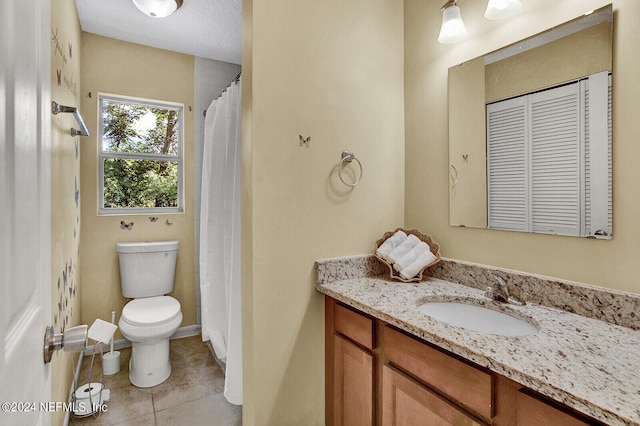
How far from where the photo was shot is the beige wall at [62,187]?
1400 mm

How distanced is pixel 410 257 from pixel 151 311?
1.79 meters

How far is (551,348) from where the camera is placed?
0.84m

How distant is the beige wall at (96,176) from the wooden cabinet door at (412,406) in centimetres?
224

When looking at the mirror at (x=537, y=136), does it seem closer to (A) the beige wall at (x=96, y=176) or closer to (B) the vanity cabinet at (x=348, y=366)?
(B) the vanity cabinet at (x=348, y=366)

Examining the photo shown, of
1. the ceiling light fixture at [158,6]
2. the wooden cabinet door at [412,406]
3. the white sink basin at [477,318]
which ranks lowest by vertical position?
the wooden cabinet door at [412,406]

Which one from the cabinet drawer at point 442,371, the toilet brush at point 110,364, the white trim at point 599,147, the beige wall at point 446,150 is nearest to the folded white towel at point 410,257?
the beige wall at point 446,150

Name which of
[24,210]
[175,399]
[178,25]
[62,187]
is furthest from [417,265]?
[178,25]

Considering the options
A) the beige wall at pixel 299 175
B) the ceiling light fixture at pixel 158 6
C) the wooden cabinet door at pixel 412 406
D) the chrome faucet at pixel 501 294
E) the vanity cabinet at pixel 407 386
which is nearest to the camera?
the vanity cabinet at pixel 407 386

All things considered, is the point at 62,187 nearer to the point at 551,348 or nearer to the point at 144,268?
the point at 144,268

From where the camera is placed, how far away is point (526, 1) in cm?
123

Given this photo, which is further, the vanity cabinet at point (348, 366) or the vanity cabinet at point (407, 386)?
the vanity cabinet at point (348, 366)

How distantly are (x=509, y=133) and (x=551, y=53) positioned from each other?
0.30 meters

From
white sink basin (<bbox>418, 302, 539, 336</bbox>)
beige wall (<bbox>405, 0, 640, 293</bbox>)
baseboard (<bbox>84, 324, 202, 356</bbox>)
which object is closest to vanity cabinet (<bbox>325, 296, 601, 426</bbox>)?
white sink basin (<bbox>418, 302, 539, 336</bbox>)

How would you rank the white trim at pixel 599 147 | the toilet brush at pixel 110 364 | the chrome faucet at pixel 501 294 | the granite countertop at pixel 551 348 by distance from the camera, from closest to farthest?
the granite countertop at pixel 551 348 < the white trim at pixel 599 147 < the chrome faucet at pixel 501 294 < the toilet brush at pixel 110 364
